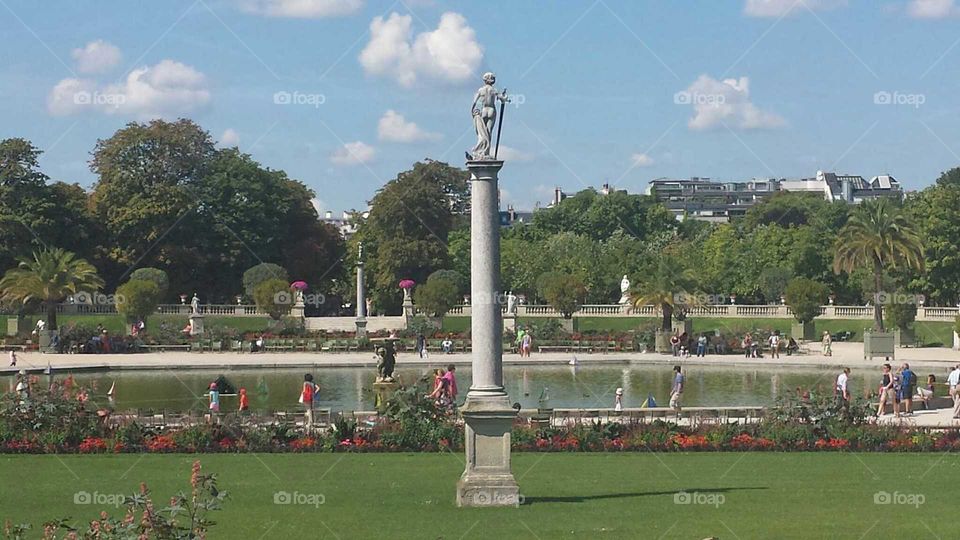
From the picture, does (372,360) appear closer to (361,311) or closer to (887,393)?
(361,311)

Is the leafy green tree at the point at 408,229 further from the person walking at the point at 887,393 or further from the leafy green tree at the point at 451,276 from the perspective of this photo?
the person walking at the point at 887,393

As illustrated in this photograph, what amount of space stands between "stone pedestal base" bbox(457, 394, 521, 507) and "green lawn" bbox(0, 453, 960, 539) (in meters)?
0.26

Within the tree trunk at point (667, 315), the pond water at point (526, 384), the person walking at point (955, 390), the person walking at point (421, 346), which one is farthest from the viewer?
the tree trunk at point (667, 315)

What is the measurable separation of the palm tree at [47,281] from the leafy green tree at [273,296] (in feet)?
29.4

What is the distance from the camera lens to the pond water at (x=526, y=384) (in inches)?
1473

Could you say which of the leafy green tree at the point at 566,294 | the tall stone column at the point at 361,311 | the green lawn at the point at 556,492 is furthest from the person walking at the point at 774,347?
the green lawn at the point at 556,492

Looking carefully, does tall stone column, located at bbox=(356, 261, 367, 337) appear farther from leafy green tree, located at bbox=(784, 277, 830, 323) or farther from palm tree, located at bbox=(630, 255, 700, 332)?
leafy green tree, located at bbox=(784, 277, 830, 323)

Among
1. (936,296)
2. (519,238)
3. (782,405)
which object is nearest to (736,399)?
(782,405)

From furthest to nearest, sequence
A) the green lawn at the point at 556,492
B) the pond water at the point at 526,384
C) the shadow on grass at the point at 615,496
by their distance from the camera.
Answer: the pond water at the point at 526,384 → the shadow on grass at the point at 615,496 → the green lawn at the point at 556,492

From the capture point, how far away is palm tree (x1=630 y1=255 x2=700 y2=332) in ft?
192

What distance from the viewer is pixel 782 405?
25.5 metres

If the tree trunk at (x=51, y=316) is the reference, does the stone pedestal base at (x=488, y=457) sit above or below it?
below

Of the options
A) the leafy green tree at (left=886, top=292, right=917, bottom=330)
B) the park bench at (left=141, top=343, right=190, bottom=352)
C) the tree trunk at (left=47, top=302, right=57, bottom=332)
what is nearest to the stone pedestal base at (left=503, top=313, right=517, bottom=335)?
the park bench at (left=141, top=343, right=190, bottom=352)

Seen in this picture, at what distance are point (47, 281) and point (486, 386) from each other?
44.1 metres
